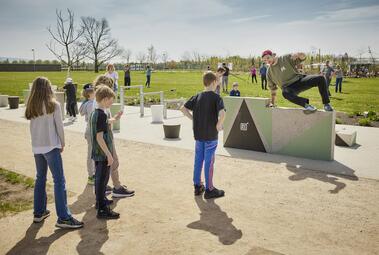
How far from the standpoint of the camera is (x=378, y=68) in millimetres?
44750

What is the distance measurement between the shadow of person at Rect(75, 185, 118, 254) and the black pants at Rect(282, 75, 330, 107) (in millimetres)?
4537

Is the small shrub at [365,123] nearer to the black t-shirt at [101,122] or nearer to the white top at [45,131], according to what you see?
the black t-shirt at [101,122]

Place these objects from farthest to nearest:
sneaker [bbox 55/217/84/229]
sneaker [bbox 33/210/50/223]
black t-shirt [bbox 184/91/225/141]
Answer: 1. black t-shirt [bbox 184/91/225/141]
2. sneaker [bbox 33/210/50/223]
3. sneaker [bbox 55/217/84/229]

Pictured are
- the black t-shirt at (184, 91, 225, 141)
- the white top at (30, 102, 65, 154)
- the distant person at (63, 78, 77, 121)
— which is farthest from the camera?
the distant person at (63, 78, 77, 121)

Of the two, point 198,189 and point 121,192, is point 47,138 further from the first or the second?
point 198,189

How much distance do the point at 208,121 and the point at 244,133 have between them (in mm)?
3244

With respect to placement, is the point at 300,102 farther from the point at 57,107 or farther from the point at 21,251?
the point at 21,251

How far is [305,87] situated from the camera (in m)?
7.86

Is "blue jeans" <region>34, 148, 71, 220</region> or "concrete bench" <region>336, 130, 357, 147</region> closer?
"blue jeans" <region>34, 148, 71, 220</region>

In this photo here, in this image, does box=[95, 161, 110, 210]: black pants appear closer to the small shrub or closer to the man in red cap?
the man in red cap

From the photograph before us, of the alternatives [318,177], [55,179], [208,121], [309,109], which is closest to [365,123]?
[309,109]

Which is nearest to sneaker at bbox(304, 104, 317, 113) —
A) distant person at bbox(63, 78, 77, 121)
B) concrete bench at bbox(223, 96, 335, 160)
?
concrete bench at bbox(223, 96, 335, 160)

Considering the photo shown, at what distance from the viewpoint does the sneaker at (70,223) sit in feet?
14.4

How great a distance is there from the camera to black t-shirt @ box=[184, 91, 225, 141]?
17.1ft
